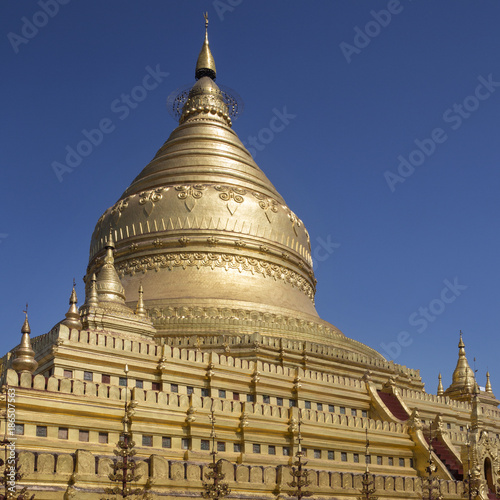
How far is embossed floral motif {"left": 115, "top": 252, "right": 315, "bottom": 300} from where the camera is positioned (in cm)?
4497

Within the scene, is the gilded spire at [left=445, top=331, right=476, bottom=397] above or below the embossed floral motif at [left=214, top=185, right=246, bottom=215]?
below

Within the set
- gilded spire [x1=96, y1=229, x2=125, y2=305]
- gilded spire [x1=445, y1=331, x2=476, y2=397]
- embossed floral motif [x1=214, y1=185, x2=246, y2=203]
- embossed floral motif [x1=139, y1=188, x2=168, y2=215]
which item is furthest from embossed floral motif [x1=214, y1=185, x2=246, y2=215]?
gilded spire [x1=445, y1=331, x2=476, y2=397]

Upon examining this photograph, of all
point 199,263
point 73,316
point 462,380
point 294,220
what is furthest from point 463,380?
point 73,316

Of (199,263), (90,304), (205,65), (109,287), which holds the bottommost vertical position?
(90,304)

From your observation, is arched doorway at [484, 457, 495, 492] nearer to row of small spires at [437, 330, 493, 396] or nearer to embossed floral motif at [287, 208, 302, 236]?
row of small spires at [437, 330, 493, 396]

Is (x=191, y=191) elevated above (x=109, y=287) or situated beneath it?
elevated above

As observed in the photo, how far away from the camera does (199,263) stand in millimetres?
44906

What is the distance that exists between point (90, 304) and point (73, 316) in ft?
8.13

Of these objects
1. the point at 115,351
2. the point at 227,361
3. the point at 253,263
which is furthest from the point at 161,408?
the point at 253,263

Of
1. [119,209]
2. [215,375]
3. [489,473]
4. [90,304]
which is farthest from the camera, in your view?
[119,209]

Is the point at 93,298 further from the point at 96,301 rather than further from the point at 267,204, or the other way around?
the point at 267,204

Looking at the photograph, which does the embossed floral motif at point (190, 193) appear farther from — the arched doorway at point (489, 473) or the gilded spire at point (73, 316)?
the arched doorway at point (489, 473)

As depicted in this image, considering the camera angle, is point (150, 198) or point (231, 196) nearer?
point (231, 196)

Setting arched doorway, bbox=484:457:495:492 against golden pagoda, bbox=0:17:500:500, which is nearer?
golden pagoda, bbox=0:17:500:500
